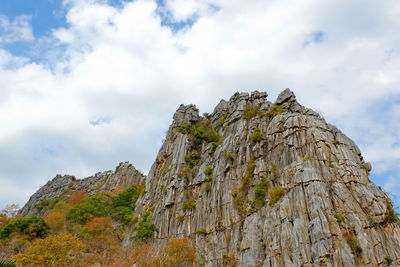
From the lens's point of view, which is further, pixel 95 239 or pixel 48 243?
pixel 95 239

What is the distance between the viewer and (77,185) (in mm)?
103438


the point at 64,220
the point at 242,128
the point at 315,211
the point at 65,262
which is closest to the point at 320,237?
the point at 315,211

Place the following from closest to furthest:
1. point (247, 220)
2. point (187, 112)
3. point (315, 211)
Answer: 1. point (315, 211)
2. point (247, 220)
3. point (187, 112)

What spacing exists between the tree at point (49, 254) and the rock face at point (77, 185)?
161 feet

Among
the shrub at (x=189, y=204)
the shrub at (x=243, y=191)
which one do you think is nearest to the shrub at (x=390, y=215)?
the shrub at (x=243, y=191)

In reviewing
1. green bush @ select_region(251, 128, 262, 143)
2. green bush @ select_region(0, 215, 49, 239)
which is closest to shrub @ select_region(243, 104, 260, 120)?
green bush @ select_region(251, 128, 262, 143)

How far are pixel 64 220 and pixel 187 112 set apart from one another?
33.5 m

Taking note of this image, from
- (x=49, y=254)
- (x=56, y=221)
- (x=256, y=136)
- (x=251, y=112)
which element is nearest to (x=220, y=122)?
(x=251, y=112)

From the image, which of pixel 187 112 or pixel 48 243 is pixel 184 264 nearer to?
pixel 48 243

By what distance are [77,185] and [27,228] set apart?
48991 millimetres

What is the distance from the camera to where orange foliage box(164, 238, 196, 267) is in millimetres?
38844

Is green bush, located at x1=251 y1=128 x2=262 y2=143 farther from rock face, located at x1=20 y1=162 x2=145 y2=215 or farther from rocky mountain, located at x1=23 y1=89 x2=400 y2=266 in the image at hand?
rock face, located at x1=20 y1=162 x2=145 y2=215

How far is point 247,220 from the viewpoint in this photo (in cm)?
3800

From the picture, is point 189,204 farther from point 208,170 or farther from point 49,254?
point 49,254
